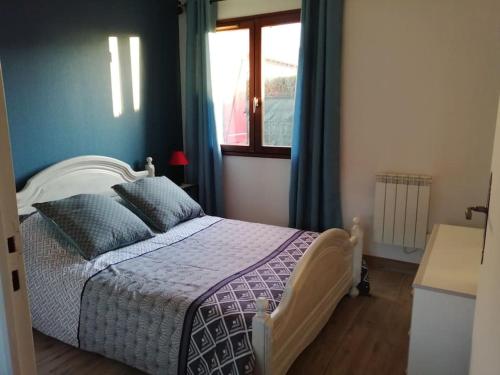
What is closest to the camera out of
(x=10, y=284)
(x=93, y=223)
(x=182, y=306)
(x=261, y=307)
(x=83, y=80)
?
(x=10, y=284)

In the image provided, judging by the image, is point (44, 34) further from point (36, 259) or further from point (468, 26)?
point (468, 26)

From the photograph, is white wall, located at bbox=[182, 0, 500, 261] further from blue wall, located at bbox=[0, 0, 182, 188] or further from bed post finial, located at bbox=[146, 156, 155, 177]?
bed post finial, located at bbox=[146, 156, 155, 177]

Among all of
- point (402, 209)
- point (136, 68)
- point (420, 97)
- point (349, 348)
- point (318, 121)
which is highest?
point (136, 68)

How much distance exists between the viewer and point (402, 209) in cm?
328

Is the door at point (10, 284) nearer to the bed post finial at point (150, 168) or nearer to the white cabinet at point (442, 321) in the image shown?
the white cabinet at point (442, 321)

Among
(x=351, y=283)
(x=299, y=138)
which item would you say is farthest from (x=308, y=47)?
(x=351, y=283)

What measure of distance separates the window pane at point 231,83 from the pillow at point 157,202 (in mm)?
1070

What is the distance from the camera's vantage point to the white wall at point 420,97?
116 inches

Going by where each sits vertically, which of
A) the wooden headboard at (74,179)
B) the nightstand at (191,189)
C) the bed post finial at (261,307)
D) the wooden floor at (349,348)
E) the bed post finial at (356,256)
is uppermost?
the wooden headboard at (74,179)

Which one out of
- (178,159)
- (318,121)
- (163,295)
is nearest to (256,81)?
(318,121)

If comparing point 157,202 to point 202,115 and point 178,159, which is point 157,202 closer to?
point 178,159

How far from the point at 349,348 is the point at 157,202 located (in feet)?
5.68

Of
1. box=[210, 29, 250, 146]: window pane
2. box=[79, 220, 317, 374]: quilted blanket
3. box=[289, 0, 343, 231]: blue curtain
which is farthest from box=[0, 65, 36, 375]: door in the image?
box=[210, 29, 250, 146]: window pane

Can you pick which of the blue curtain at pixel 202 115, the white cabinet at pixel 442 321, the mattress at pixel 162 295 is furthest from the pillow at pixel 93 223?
the white cabinet at pixel 442 321
